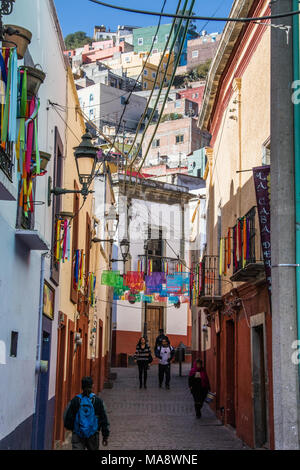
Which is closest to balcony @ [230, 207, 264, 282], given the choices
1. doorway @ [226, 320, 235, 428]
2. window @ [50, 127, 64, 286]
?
window @ [50, 127, 64, 286]

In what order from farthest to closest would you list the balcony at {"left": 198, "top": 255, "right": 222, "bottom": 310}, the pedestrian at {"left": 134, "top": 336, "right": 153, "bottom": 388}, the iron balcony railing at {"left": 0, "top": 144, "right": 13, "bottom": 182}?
the pedestrian at {"left": 134, "top": 336, "right": 153, "bottom": 388} < the balcony at {"left": 198, "top": 255, "right": 222, "bottom": 310} < the iron balcony railing at {"left": 0, "top": 144, "right": 13, "bottom": 182}

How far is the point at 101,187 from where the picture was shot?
26.2 metres

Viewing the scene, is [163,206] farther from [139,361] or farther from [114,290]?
[139,361]

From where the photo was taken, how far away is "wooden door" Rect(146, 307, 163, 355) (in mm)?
38406

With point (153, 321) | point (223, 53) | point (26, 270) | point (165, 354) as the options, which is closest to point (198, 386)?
point (165, 354)

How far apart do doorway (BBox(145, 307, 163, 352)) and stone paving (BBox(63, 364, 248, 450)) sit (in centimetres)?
1335

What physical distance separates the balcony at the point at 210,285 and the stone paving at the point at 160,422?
292 cm

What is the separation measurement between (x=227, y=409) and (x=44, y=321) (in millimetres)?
7074

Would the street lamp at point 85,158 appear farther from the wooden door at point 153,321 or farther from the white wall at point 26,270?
the wooden door at point 153,321

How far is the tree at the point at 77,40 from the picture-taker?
5276 inches

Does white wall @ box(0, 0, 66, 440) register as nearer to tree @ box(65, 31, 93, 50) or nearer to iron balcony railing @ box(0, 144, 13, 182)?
iron balcony railing @ box(0, 144, 13, 182)

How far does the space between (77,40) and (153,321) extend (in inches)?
4282

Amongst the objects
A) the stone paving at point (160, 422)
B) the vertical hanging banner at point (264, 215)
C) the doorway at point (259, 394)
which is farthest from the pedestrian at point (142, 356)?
the vertical hanging banner at point (264, 215)
